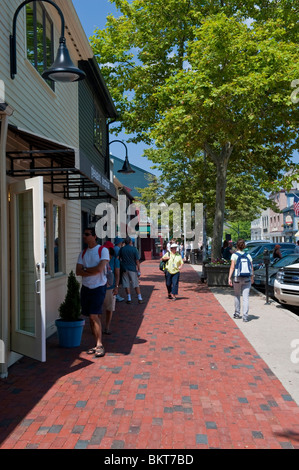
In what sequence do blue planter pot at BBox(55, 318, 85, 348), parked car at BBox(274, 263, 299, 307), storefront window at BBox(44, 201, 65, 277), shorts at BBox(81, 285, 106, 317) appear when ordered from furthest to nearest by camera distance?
parked car at BBox(274, 263, 299, 307) → storefront window at BBox(44, 201, 65, 277) → blue planter pot at BBox(55, 318, 85, 348) → shorts at BBox(81, 285, 106, 317)

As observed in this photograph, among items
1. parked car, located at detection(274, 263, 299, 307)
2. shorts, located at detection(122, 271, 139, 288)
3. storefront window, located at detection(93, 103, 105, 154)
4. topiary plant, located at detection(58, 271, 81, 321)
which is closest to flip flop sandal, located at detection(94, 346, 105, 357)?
topiary plant, located at detection(58, 271, 81, 321)

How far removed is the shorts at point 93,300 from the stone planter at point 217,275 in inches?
402

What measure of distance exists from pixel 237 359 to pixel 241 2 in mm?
15000

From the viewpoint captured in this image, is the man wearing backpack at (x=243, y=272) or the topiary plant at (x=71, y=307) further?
the man wearing backpack at (x=243, y=272)

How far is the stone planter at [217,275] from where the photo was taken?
1670 centimetres

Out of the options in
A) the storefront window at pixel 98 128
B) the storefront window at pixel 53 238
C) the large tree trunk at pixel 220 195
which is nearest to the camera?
Result: the storefront window at pixel 53 238

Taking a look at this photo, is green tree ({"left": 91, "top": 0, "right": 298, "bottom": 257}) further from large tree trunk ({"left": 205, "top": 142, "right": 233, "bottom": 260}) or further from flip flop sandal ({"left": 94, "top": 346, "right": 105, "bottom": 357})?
flip flop sandal ({"left": 94, "top": 346, "right": 105, "bottom": 357})

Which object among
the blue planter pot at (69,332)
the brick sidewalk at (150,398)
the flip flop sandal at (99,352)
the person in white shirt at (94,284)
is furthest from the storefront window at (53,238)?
the flip flop sandal at (99,352)

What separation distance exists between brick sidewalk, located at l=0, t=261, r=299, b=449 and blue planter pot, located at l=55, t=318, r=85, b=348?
0.18 meters

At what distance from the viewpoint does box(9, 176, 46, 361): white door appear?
5.93 m

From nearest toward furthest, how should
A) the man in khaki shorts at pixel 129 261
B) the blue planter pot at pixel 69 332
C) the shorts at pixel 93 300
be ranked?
the shorts at pixel 93 300 < the blue planter pot at pixel 69 332 < the man in khaki shorts at pixel 129 261

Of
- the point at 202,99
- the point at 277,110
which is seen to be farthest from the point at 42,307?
the point at 277,110

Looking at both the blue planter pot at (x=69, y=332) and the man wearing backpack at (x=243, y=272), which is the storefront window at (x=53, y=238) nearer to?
the blue planter pot at (x=69, y=332)
